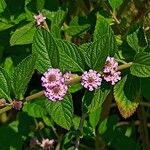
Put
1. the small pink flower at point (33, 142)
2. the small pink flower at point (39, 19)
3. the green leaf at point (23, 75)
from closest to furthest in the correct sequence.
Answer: the green leaf at point (23, 75)
the small pink flower at point (39, 19)
the small pink flower at point (33, 142)

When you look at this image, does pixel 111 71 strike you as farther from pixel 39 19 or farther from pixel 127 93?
pixel 39 19

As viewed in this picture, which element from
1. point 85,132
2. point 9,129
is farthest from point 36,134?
point 85,132

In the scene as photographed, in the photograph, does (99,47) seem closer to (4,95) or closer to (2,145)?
(4,95)

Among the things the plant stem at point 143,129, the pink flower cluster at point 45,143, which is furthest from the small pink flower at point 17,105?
the plant stem at point 143,129

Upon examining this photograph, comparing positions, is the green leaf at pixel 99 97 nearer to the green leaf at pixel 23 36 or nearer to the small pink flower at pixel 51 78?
the small pink flower at pixel 51 78

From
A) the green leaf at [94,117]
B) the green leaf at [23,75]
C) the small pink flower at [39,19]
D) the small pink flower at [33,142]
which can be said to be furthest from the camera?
the small pink flower at [33,142]

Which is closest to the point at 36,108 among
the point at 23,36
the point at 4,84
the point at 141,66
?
the point at 23,36
